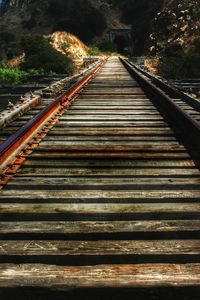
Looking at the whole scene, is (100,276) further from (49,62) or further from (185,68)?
(49,62)

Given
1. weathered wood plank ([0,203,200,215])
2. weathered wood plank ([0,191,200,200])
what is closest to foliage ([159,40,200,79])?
weathered wood plank ([0,191,200,200])

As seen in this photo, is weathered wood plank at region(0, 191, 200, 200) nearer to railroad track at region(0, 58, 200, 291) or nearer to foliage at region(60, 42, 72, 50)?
railroad track at region(0, 58, 200, 291)

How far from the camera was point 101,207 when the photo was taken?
2994 millimetres

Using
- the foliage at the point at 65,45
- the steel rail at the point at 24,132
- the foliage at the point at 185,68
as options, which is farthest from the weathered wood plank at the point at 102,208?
the foliage at the point at 65,45

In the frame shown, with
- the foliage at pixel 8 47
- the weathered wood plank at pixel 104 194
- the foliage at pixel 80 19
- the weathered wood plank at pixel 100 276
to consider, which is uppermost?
the foliage at pixel 80 19

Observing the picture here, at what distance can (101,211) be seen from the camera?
2.92 metres

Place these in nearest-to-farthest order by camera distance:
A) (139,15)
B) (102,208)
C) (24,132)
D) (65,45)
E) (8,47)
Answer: (102,208)
(24,132)
(65,45)
(8,47)
(139,15)

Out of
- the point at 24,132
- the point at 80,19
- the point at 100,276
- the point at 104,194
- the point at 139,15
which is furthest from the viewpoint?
the point at 139,15

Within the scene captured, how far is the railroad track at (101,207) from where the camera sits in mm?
2199

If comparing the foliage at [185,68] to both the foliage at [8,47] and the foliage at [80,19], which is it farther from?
the foliage at [80,19]

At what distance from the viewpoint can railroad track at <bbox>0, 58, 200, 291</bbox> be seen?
2.20 metres

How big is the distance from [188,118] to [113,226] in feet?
9.82

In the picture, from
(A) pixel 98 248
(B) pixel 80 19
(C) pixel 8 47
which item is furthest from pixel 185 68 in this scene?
(B) pixel 80 19
